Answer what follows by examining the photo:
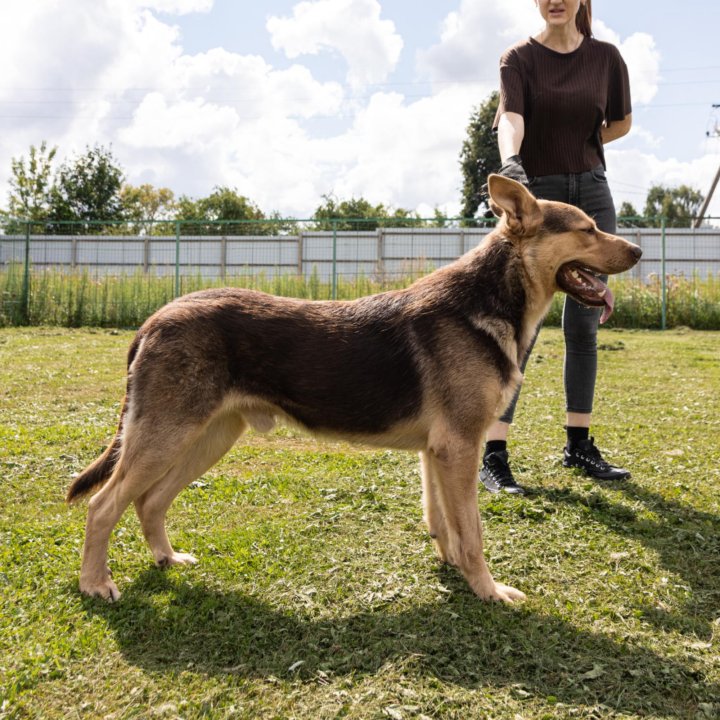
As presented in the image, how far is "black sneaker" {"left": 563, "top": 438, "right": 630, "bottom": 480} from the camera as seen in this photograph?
5.44 meters

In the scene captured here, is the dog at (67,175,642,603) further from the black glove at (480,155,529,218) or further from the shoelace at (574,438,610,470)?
the shoelace at (574,438,610,470)

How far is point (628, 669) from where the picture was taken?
9.34 ft

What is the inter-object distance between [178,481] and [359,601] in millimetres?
1290

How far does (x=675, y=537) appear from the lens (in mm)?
4254

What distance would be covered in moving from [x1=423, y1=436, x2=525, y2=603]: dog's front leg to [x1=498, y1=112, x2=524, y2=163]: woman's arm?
230cm

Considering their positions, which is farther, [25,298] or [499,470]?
[25,298]

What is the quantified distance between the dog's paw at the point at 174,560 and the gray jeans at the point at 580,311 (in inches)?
97.6

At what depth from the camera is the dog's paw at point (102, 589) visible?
11.2 ft

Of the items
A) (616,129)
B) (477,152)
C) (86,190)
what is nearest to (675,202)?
(477,152)

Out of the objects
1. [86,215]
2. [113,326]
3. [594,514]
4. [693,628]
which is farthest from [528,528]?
[86,215]

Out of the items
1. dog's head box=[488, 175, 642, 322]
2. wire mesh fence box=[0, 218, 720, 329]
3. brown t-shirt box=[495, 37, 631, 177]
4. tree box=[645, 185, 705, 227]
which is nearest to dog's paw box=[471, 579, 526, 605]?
dog's head box=[488, 175, 642, 322]

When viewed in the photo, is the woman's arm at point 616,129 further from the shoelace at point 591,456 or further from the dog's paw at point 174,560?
the dog's paw at point 174,560

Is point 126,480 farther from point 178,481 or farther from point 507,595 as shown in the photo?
point 507,595

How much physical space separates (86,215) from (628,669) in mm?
43064
